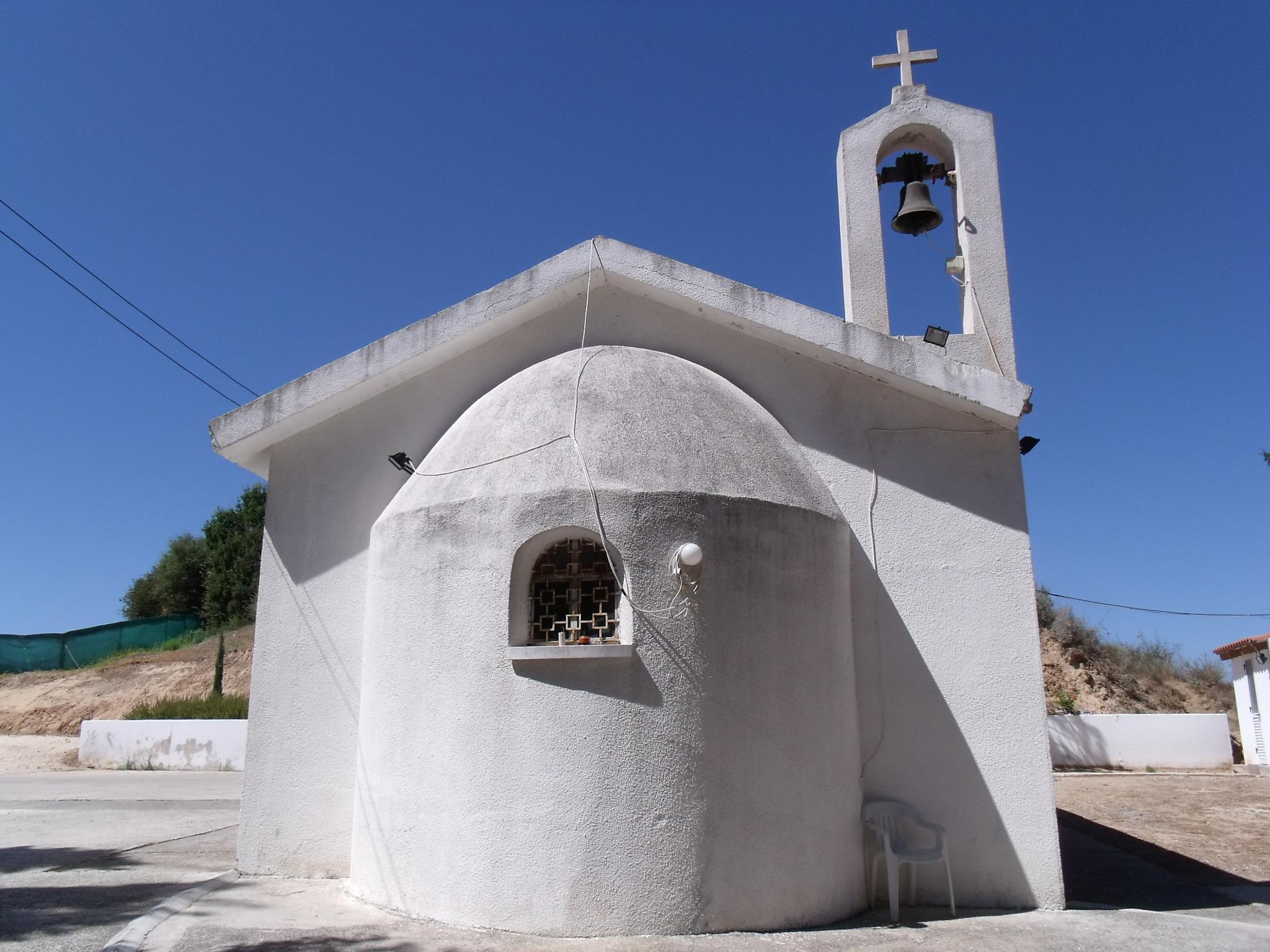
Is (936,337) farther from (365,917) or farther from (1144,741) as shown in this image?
(1144,741)

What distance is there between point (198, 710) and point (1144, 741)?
23263 mm

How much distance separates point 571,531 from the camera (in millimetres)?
6531

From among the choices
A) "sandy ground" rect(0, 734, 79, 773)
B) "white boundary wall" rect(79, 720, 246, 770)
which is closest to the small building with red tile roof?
"white boundary wall" rect(79, 720, 246, 770)

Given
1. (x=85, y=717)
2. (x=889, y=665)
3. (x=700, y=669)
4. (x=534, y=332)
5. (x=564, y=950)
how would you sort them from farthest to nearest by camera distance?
(x=85, y=717) → (x=534, y=332) → (x=889, y=665) → (x=700, y=669) → (x=564, y=950)

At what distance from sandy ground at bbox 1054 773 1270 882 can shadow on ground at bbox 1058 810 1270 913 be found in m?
0.30

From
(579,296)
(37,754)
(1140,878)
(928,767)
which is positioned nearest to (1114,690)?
(1140,878)

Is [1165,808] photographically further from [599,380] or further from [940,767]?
[599,380]

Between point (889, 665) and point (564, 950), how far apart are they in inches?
135

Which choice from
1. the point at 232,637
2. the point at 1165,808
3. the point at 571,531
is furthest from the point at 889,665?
the point at 232,637

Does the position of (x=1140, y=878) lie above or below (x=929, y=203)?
below

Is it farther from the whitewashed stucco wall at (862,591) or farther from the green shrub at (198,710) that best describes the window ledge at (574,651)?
the green shrub at (198,710)

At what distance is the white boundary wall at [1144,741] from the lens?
20781 millimetres

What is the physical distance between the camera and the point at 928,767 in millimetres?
7297

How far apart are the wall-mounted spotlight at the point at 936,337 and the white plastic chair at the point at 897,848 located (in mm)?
3908
